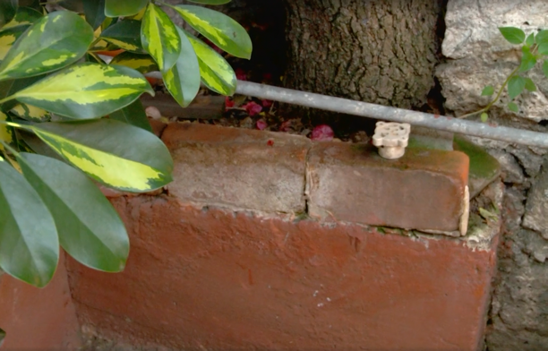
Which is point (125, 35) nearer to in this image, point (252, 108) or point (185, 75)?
point (185, 75)

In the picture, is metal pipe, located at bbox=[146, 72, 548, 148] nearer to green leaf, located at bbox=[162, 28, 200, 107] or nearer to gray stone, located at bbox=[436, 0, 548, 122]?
gray stone, located at bbox=[436, 0, 548, 122]

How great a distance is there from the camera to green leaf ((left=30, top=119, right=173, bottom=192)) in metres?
0.95

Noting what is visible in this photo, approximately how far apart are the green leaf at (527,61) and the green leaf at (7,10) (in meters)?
0.99

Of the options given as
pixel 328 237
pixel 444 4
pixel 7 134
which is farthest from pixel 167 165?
pixel 444 4

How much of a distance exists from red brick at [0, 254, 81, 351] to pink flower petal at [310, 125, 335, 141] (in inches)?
31.8

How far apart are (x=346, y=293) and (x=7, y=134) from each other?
0.89m

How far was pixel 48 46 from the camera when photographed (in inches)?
37.5

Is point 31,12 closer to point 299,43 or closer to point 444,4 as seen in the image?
point 299,43

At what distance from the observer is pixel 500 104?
142 cm

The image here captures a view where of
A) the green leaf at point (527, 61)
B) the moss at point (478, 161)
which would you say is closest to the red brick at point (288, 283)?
the moss at point (478, 161)

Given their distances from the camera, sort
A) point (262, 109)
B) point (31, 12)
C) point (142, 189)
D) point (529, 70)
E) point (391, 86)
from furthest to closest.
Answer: point (262, 109), point (391, 86), point (529, 70), point (31, 12), point (142, 189)

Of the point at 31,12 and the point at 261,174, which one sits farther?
the point at 261,174

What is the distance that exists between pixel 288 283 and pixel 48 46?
88 centimetres

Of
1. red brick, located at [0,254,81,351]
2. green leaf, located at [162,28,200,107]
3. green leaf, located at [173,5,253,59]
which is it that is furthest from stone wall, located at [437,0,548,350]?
red brick, located at [0,254,81,351]
